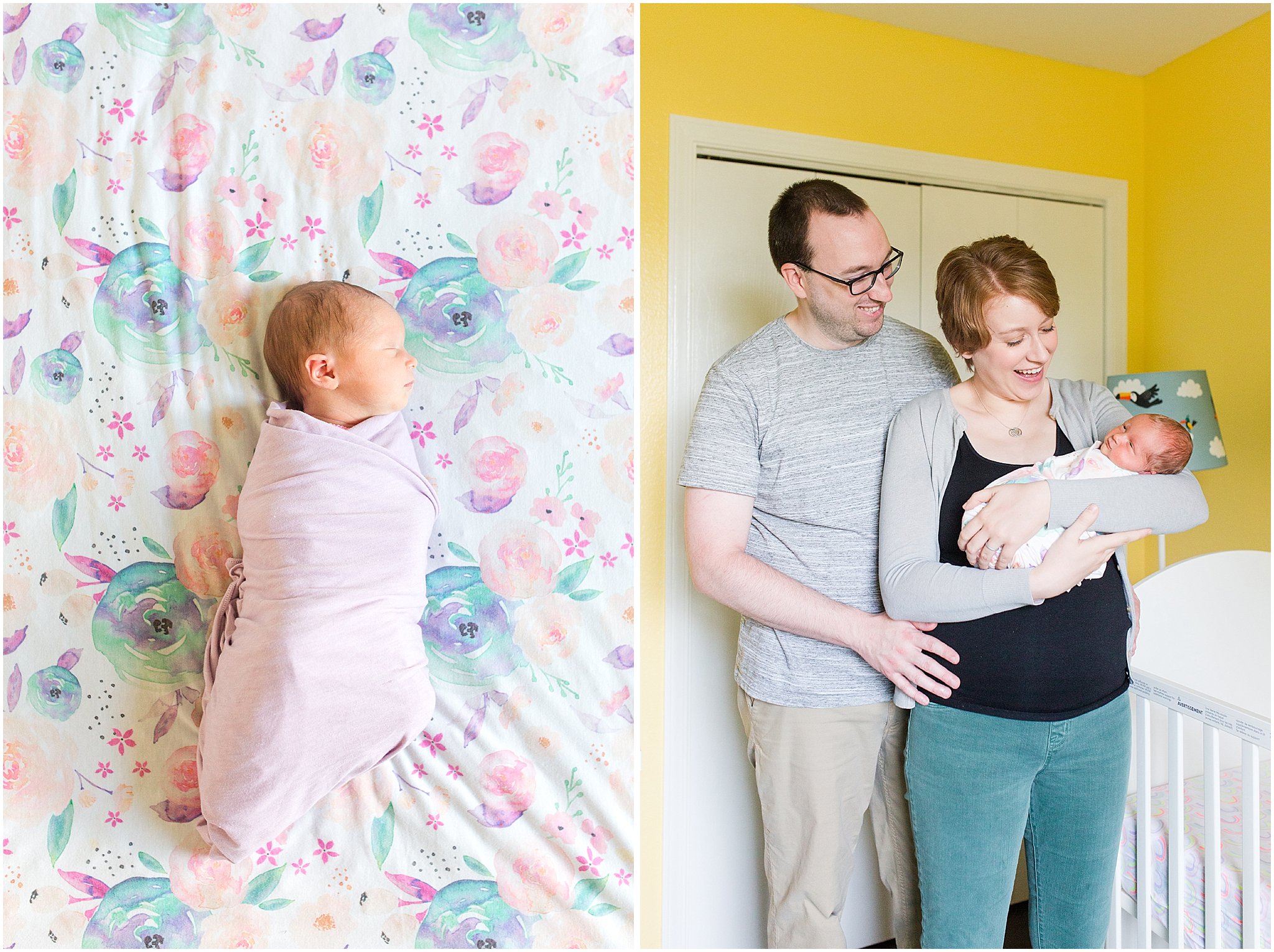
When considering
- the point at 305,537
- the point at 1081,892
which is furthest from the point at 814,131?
the point at 1081,892

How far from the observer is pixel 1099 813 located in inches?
47.2

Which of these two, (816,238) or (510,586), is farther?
(816,238)

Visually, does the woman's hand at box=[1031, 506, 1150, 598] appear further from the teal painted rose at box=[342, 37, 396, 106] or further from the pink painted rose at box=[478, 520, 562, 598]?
the teal painted rose at box=[342, 37, 396, 106]

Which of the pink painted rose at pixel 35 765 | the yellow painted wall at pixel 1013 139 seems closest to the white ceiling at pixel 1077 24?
the yellow painted wall at pixel 1013 139

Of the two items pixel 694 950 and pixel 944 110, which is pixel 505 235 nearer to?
pixel 944 110

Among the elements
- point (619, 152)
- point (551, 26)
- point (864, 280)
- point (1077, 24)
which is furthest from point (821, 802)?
point (1077, 24)

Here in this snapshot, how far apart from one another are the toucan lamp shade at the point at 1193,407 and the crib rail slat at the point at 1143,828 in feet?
1.95

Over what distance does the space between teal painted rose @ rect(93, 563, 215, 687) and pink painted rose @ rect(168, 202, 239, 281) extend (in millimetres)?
430

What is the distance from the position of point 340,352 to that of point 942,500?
900 mm

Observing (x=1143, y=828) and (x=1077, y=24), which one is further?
(x=1077, y=24)

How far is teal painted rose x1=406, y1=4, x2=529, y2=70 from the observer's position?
1.15m

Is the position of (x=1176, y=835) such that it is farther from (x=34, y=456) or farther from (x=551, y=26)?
(x=34, y=456)

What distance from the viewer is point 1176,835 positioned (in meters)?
1.35

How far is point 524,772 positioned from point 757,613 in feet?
1.46
